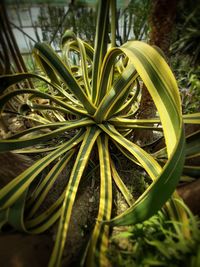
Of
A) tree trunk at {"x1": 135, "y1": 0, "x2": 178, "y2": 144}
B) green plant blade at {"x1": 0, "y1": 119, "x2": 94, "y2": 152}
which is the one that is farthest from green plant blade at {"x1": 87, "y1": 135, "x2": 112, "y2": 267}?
tree trunk at {"x1": 135, "y1": 0, "x2": 178, "y2": 144}

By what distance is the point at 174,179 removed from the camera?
53 cm

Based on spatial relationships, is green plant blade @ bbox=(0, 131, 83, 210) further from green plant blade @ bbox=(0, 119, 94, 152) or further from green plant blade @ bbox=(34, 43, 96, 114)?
green plant blade @ bbox=(34, 43, 96, 114)

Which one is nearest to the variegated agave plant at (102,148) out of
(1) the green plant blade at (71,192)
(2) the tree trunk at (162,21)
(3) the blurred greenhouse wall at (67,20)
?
(1) the green plant blade at (71,192)

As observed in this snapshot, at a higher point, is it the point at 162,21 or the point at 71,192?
the point at 162,21

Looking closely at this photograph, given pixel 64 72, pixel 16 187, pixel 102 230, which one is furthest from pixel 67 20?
pixel 102 230

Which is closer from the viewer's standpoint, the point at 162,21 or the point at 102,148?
the point at 162,21

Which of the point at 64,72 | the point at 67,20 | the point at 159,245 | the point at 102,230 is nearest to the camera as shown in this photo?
the point at 159,245

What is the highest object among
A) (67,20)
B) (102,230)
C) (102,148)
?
(67,20)

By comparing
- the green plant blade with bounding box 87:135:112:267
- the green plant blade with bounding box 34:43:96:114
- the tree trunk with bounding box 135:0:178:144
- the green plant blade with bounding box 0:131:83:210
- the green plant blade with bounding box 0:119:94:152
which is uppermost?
the tree trunk with bounding box 135:0:178:144

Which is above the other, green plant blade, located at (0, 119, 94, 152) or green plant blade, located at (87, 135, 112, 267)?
green plant blade, located at (0, 119, 94, 152)

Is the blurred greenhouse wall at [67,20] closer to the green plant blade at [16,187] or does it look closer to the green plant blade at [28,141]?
the green plant blade at [28,141]

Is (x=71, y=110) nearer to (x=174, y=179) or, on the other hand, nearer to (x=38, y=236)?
(x=38, y=236)

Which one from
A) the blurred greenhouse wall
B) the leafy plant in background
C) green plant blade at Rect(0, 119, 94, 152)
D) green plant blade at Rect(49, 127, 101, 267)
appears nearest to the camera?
the leafy plant in background

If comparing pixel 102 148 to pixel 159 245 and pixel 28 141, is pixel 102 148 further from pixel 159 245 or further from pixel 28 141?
pixel 159 245
